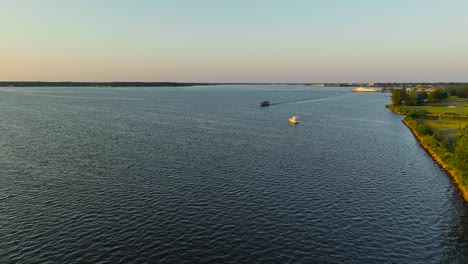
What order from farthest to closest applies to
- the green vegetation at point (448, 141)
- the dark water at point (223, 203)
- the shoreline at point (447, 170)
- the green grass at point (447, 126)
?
the green grass at point (447, 126) → the green vegetation at point (448, 141) → the shoreline at point (447, 170) → the dark water at point (223, 203)

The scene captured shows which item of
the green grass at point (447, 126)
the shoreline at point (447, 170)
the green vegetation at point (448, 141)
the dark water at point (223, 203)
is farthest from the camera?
the green grass at point (447, 126)

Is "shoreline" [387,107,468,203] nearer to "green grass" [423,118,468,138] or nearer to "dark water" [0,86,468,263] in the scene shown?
"dark water" [0,86,468,263]

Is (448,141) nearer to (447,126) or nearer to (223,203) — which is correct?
(447,126)

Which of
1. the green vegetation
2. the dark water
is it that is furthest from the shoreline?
the dark water

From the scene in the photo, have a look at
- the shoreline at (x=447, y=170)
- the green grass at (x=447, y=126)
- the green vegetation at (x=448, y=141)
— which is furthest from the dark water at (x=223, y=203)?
the green grass at (x=447, y=126)

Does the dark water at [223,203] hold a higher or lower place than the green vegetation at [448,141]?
lower

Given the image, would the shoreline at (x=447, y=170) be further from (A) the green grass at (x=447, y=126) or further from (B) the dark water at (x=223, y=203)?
(A) the green grass at (x=447, y=126)

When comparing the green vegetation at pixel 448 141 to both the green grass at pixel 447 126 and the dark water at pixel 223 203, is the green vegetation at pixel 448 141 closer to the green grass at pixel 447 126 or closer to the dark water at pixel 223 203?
the green grass at pixel 447 126

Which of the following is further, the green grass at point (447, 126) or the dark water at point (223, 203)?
the green grass at point (447, 126)

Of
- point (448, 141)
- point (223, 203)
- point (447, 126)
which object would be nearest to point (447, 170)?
point (448, 141)

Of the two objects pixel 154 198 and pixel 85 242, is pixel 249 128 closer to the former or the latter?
pixel 154 198
